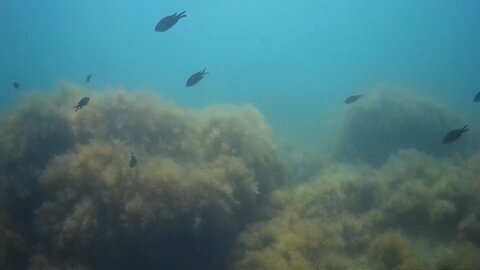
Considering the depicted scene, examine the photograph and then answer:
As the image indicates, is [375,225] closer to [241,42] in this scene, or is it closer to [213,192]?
[213,192]

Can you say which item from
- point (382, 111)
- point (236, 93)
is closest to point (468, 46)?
point (236, 93)

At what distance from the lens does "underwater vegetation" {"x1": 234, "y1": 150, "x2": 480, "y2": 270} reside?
20.6ft

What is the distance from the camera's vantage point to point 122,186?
7.26 meters

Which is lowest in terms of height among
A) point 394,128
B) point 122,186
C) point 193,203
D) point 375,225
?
point 375,225

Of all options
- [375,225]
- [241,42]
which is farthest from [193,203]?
[241,42]

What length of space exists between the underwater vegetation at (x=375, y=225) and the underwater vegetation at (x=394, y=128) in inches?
211

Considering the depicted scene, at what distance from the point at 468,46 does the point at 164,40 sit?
379ft

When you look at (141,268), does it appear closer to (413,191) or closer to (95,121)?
(95,121)

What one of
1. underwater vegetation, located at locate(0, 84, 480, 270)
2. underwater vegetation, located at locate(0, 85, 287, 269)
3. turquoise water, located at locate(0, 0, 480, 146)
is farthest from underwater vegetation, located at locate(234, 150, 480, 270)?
turquoise water, located at locate(0, 0, 480, 146)

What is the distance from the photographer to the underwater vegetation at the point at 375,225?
6.29 meters

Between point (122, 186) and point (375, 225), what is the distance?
525cm

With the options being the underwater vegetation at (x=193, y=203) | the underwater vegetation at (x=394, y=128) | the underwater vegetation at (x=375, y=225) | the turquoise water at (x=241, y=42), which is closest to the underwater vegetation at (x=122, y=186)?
the underwater vegetation at (x=193, y=203)

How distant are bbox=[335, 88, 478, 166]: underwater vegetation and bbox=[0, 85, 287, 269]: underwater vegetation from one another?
6.31 m

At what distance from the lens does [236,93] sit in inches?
1916
